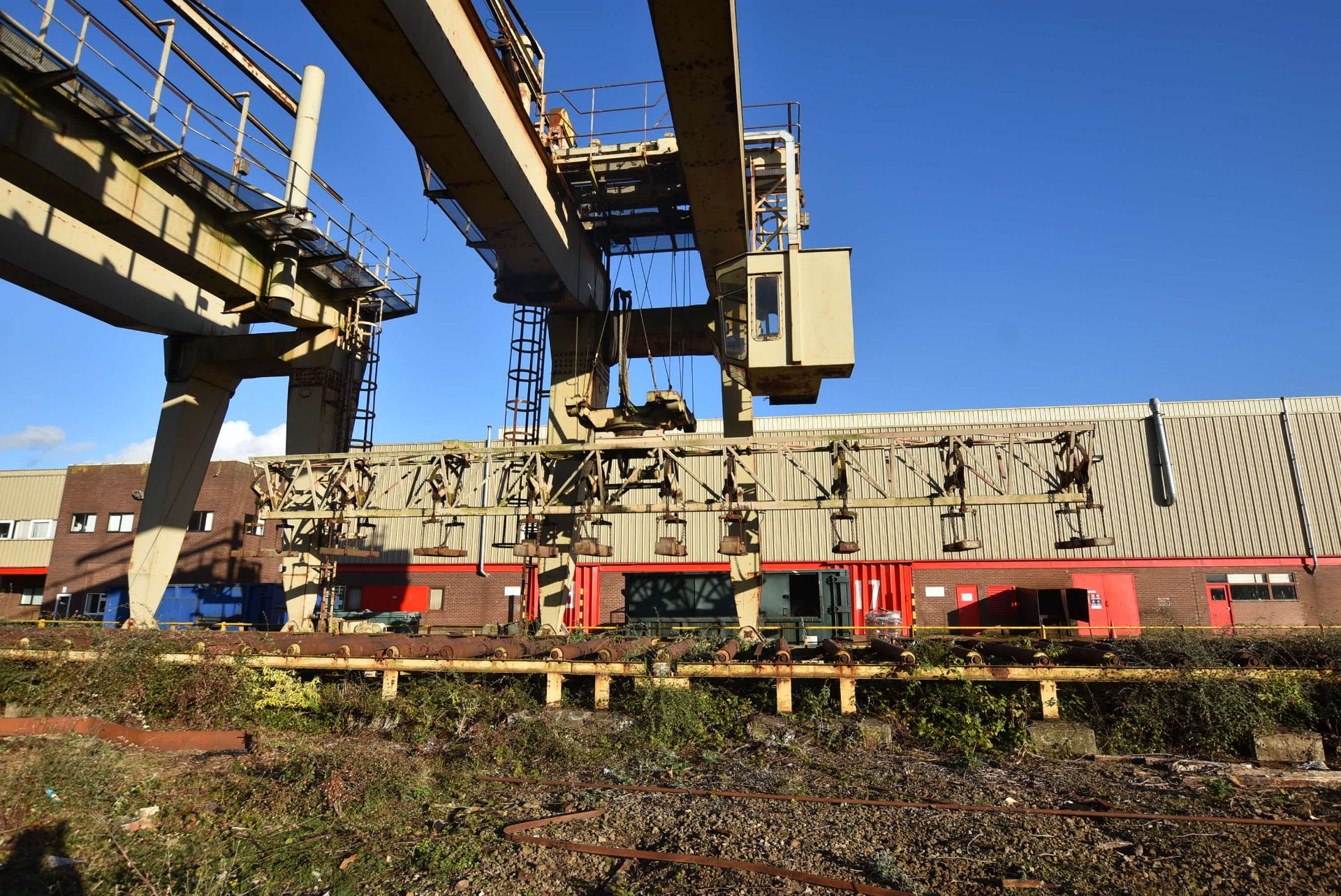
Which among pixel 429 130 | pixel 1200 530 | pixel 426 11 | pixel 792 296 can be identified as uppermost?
pixel 426 11

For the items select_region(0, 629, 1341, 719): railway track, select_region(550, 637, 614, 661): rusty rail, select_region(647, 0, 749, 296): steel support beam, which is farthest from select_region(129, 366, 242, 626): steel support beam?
select_region(647, 0, 749, 296): steel support beam

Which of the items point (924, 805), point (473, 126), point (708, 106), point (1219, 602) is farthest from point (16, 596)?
point (1219, 602)

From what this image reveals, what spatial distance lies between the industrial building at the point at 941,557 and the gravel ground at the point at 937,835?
1423cm

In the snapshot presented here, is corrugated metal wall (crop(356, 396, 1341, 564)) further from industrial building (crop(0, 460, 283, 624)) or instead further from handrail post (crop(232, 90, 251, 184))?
handrail post (crop(232, 90, 251, 184))

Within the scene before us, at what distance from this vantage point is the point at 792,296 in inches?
543

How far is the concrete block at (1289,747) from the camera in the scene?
9.00 m

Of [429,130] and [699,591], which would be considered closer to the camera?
[429,130]

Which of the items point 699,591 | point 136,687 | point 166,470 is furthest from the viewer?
point 699,591

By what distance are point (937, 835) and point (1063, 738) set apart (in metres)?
4.31

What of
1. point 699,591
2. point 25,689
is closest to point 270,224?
point 25,689

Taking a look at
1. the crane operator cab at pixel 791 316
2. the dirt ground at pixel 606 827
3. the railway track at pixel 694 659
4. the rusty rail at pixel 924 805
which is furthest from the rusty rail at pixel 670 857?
the crane operator cab at pixel 791 316

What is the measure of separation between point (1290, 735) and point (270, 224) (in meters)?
20.0

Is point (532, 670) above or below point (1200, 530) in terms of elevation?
below

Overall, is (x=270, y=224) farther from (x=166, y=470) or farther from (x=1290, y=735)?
(x=1290, y=735)
